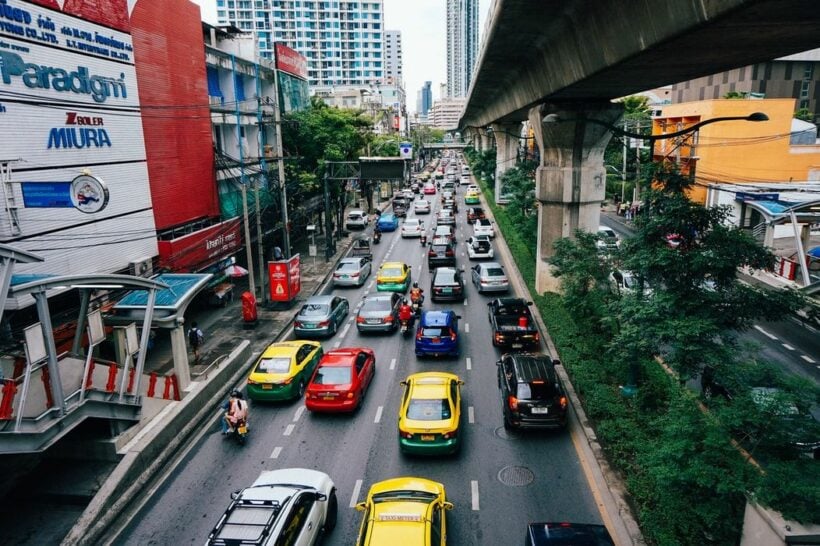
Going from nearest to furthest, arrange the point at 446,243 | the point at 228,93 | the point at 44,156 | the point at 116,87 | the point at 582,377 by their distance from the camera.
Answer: the point at 582,377 < the point at 44,156 < the point at 116,87 < the point at 228,93 < the point at 446,243

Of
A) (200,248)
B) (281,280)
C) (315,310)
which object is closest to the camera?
(315,310)

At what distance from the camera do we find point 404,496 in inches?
389

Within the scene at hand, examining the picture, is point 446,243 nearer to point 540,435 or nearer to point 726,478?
point 540,435

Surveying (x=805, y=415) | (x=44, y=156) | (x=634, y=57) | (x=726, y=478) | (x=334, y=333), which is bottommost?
(x=334, y=333)

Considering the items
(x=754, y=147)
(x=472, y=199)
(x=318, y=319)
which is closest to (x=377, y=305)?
(x=318, y=319)

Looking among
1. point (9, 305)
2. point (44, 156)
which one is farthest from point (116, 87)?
point (9, 305)

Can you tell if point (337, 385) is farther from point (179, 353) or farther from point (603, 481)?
point (603, 481)

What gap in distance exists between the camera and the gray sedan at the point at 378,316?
22859mm

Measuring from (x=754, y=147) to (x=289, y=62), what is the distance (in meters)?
35.9

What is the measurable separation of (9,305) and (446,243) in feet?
81.5

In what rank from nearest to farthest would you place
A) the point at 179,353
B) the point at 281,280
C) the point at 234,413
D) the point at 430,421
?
the point at 430,421, the point at 234,413, the point at 179,353, the point at 281,280

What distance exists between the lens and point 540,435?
14.5 metres

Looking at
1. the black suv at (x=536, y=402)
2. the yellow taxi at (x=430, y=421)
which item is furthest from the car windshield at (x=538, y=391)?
the yellow taxi at (x=430, y=421)

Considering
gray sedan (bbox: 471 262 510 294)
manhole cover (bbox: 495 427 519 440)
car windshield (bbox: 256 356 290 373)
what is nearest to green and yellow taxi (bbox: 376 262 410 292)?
gray sedan (bbox: 471 262 510 294)
